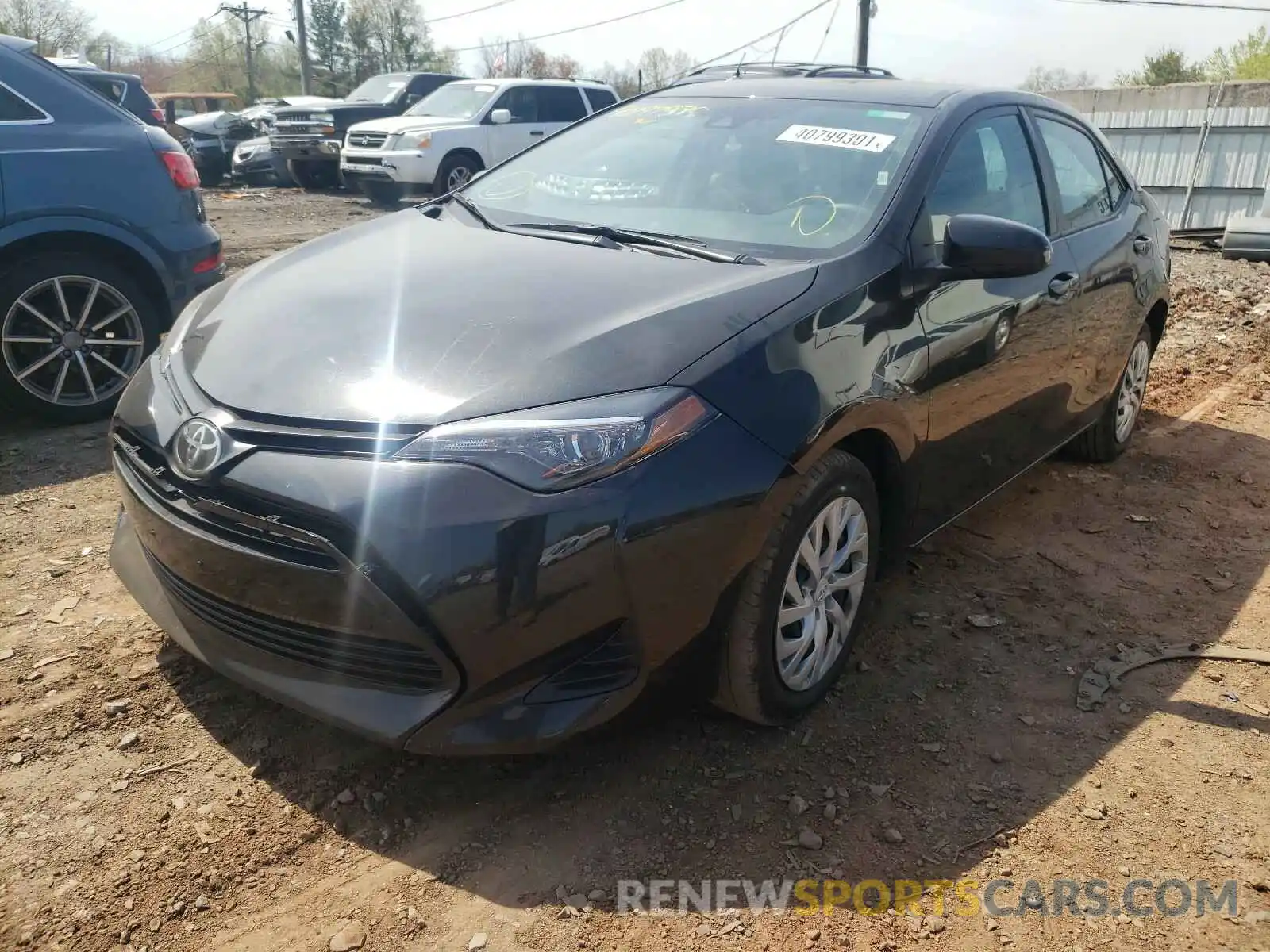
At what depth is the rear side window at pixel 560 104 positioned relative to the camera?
14870 millimetres

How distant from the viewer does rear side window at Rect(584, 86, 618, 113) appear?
50.0 feet

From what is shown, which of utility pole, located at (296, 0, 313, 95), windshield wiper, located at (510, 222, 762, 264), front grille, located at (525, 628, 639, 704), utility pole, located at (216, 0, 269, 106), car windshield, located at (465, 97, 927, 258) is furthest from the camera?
utility pole, located at (216, 0, 269, 106)

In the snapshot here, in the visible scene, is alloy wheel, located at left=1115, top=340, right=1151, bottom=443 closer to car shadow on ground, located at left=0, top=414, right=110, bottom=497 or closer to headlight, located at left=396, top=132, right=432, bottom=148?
car shadow on ground, located at left=0, top=414, right=110, bottom=497

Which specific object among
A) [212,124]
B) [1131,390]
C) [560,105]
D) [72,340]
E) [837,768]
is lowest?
[837,768]

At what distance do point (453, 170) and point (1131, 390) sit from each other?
1103cm

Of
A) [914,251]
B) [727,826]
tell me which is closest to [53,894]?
[727,826]

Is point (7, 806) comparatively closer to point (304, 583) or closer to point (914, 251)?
point (304, 583)

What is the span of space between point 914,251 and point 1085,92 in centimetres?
1992

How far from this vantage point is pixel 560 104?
15055 millimetres

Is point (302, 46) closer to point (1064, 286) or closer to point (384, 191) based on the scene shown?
point (384, 191)

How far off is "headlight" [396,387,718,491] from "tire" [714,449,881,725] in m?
0.41

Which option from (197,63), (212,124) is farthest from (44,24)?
(212,124)

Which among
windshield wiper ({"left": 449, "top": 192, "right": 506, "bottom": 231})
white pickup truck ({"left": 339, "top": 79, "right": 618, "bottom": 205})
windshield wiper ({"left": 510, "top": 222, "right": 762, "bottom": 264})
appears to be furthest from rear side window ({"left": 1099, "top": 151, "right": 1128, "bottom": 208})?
white pickup truck ({"left": 339, "top": 79, "right": 618, "bottom": 205})

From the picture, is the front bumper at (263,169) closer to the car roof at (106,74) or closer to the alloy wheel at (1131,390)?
the car roof at (106,74)
